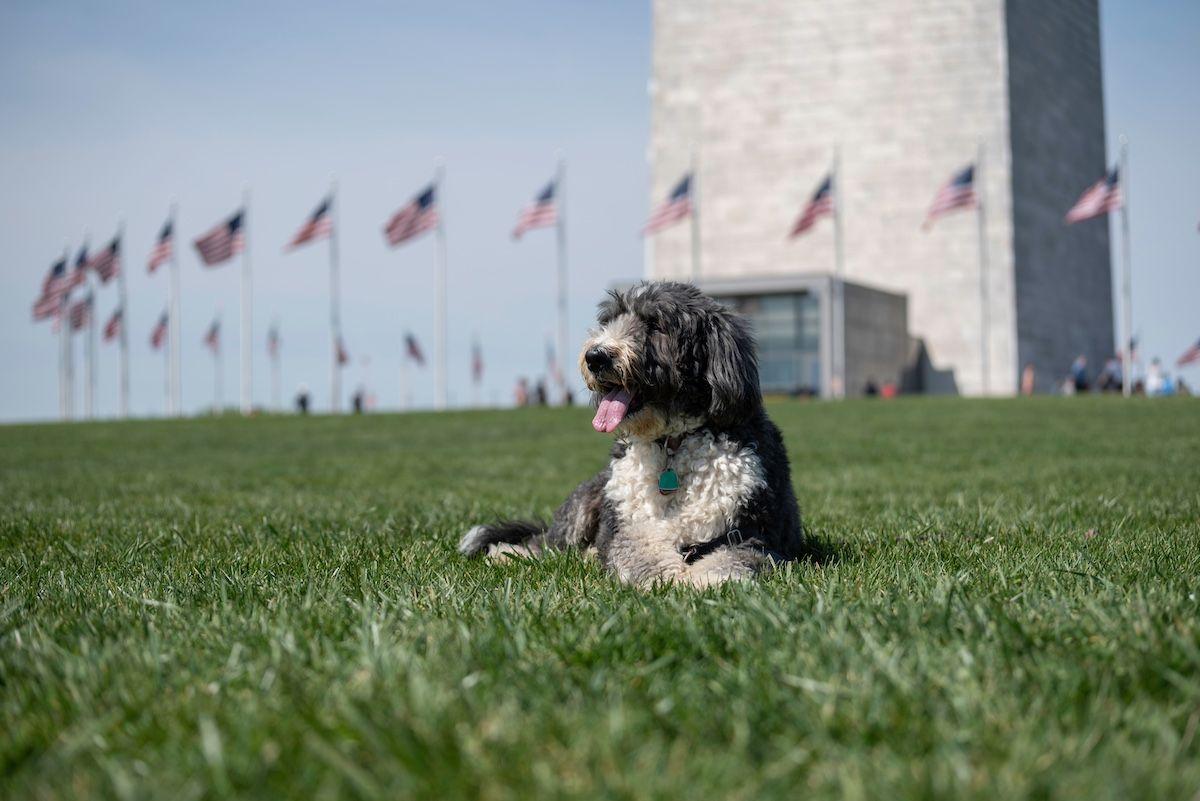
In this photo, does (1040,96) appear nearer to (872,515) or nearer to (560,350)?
(560,350)

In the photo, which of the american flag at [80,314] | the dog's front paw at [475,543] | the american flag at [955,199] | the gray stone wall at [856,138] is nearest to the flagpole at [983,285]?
the gray stone wall at [856,138]

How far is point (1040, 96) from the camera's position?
6862 cm

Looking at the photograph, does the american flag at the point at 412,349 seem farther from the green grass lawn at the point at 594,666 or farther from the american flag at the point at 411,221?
the green grass lawn at the point at 594,666

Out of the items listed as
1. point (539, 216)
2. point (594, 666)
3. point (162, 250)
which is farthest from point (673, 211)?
point (594, 666)

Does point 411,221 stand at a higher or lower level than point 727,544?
higher

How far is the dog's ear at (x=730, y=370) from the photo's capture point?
16.7 ft

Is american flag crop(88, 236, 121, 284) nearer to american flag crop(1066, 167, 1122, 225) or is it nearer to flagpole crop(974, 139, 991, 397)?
american flag crop(1066, 167, 1122, 225)

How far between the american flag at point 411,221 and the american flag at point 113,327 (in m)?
18.4

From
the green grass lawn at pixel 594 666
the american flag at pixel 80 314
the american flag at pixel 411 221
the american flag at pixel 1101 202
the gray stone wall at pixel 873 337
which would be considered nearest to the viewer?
the green grass lawn at pixel 594 666

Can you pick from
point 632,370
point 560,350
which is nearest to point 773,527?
point 632,370

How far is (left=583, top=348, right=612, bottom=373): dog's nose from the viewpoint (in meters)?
5.07

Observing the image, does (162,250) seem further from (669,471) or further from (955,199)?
(669,471)

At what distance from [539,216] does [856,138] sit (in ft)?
100

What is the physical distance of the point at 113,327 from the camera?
2096 inches
